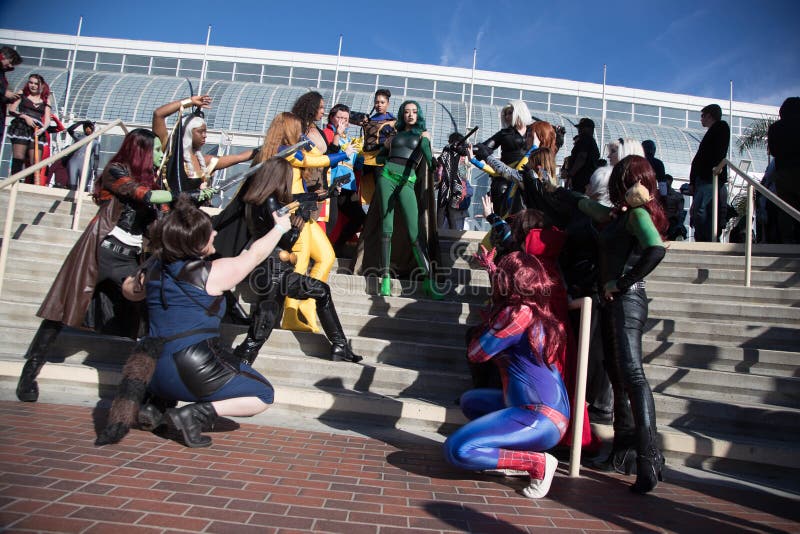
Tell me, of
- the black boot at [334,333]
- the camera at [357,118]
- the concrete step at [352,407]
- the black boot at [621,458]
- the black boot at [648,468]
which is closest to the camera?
the black boot at [648,468]

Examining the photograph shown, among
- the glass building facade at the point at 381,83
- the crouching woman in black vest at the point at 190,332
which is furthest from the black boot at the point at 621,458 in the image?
the glass building facade at the point at 381,83

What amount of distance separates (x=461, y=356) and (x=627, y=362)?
5.61 feet

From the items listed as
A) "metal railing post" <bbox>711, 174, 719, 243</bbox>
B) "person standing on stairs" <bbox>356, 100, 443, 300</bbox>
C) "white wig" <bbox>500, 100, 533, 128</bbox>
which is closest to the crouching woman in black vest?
"person standing on stairs" <bbox>356, 100, 443, 300</bbox>

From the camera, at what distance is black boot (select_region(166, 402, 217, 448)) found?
3.21m

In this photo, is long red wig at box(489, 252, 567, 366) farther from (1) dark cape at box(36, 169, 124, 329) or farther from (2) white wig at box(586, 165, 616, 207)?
(1) dark cape at box(36, 169, 124, 329)

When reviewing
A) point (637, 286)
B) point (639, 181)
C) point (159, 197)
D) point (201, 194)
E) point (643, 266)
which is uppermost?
point (639, 181)

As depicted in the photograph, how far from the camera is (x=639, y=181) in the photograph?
352 cm

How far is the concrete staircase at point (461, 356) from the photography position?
3906 mm

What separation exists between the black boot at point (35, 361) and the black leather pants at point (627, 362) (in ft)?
13.9

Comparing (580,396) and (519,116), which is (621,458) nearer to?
(580,396)

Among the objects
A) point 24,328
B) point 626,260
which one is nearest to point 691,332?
point 626,260

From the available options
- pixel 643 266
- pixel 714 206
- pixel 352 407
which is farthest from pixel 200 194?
pixel 714 206

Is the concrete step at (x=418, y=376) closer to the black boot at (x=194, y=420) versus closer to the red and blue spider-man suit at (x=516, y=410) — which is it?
the red and blue spider-man suit at (x=516, y=410)

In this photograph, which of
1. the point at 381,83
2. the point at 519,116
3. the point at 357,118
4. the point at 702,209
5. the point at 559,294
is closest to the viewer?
the point at 559,294
